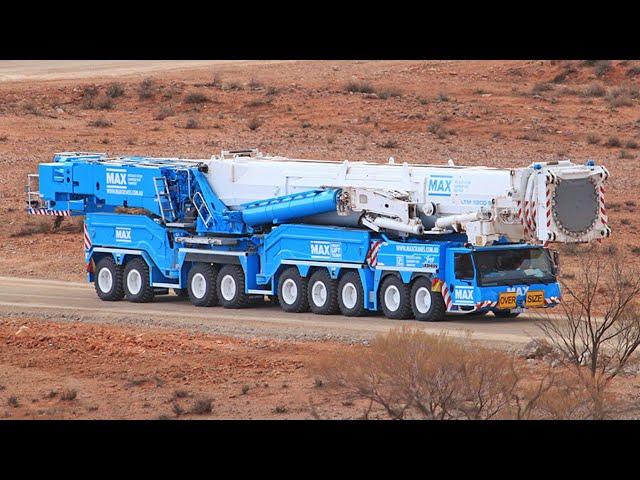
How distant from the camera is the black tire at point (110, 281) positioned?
38.2 m

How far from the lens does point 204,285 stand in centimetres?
3669

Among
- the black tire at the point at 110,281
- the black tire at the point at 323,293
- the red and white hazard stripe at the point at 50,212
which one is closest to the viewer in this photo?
the black tire at the point at 323,293

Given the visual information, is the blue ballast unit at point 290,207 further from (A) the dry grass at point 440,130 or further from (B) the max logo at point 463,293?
(A) the dry grass at point 440,130

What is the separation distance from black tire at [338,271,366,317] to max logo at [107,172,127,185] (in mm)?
6261

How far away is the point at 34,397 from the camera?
26.8 m

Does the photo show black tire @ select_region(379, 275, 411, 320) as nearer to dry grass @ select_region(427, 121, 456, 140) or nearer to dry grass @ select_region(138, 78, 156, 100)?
dry grass @ select_region(427, 121, 456, 140)

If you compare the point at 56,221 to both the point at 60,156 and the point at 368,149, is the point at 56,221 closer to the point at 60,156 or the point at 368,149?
the point at 60,156

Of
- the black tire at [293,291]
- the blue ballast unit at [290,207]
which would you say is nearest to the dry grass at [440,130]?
the blue ballast unit at [290,207]

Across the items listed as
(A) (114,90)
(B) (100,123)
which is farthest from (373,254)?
(A) (114,90)

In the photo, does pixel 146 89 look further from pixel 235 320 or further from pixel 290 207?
pixel 235 320

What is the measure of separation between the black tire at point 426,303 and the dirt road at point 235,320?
266 mm

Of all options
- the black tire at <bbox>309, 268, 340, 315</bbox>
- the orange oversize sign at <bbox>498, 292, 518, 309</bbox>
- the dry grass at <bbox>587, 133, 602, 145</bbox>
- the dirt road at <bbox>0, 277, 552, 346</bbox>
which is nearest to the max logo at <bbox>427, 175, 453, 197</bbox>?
the orange oversize sign at <bbox>498, 292, 518, 309</bbox>

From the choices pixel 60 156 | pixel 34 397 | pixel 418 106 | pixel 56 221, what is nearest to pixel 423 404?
pixel 34 397

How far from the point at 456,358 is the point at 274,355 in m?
7.74
